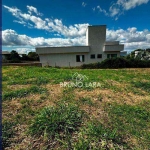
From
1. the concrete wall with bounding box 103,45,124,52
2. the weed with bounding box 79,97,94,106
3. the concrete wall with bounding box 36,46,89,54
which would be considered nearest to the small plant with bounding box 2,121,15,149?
the weed with bounding box 79,97,94,106

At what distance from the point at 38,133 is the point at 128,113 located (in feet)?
5.87

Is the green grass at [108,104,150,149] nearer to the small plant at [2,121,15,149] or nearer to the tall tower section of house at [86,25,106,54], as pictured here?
the small plant at [2,121,15,149]

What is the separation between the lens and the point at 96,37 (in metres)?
15.2

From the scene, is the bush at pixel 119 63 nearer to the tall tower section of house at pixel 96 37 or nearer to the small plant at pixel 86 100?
the tall tower section of house at pixel 96 37

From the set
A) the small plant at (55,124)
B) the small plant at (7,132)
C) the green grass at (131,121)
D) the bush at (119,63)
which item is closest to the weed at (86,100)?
the green grass at (131,121)

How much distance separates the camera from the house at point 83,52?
14570 millimetres

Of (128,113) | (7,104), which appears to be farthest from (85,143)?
(7,104)

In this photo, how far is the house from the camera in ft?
47.8

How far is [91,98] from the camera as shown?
9.88 ft

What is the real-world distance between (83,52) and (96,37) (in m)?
2.83

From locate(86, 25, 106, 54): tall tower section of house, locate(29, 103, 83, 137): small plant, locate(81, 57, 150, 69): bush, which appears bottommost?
locate(29, 103, 83, 137): small plant

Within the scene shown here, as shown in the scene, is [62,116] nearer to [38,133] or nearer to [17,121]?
[38,133]

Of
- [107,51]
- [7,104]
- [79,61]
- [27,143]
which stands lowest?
[27,143]

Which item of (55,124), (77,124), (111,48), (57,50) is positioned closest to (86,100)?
(77,124)
